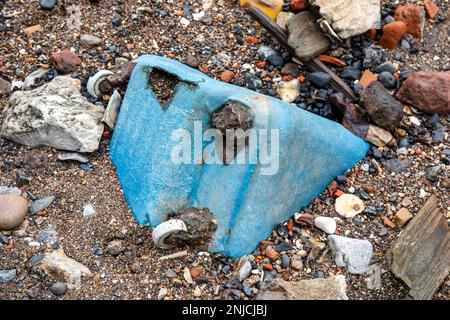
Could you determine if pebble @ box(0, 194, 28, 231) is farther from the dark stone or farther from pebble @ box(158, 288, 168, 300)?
the dark stone

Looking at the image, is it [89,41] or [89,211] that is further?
[89,41]

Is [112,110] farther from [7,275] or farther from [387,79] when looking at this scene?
[387,79]

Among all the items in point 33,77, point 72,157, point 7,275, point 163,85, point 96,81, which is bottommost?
point 7,275

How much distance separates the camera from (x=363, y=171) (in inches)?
124

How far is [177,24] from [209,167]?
1228 mm

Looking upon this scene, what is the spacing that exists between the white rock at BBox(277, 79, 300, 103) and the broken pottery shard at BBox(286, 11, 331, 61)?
0.16 meters

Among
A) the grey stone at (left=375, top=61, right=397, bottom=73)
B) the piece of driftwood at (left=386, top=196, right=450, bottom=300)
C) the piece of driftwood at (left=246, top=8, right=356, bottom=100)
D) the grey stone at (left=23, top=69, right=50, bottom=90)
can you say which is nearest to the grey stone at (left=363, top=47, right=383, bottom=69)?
the grey stone at (left=375, top=61, right=397, bottom=73)

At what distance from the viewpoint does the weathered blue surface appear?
279 cm

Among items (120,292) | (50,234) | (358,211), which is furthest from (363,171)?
(50,234)

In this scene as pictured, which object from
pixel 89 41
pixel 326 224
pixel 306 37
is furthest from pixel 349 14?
pixel 89 41

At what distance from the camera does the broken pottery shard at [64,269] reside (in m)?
2.70

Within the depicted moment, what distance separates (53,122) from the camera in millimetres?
3107

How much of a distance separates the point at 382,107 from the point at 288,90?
0.53 m

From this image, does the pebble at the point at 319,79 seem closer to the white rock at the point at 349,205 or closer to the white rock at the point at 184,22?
the white rock at the point at 349,205
